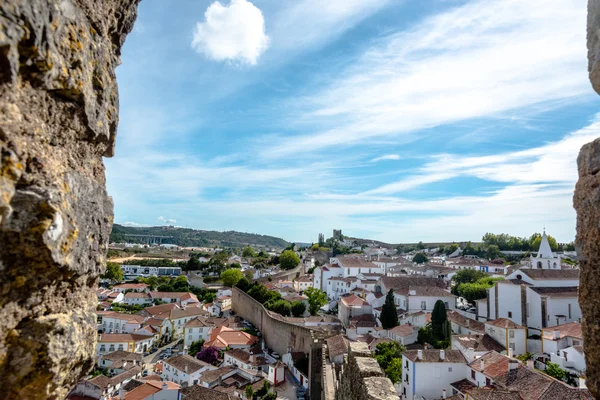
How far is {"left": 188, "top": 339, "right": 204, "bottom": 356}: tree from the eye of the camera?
125 ft

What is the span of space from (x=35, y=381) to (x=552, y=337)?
99.0 feet

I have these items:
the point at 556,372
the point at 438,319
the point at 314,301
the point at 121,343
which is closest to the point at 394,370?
the point at 556,372

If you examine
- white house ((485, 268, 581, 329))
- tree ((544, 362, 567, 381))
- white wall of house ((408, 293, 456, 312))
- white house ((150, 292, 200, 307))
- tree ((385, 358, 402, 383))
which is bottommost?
white house ((150, 292, 200, 307))

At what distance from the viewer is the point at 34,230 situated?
1831 millimetres

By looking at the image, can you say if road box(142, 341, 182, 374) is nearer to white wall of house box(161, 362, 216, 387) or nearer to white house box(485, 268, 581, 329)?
A: white wall of house box(161, 362, 216, 387)

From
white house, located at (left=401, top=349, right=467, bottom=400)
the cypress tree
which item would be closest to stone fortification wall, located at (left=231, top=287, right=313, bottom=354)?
white house, located at (left=401, top=349, right=467, bottom=400)

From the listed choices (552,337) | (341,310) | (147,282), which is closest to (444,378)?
(552,337)

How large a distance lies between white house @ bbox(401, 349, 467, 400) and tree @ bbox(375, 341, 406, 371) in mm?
2524

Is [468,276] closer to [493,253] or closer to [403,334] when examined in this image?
[403,334]

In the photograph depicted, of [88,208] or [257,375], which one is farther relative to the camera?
[257,375]

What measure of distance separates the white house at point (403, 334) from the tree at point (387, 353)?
3.25 m

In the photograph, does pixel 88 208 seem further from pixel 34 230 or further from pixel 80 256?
pixel 34 230

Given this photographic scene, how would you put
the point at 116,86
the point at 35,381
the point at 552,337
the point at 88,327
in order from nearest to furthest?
the point at 35,381, the point at 88,327, the point at 116,86, the point at 552,337

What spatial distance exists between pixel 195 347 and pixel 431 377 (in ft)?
81.0
